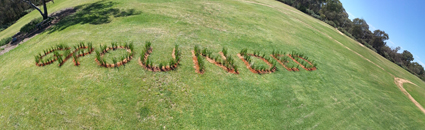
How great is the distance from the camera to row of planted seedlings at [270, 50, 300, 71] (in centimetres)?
1074

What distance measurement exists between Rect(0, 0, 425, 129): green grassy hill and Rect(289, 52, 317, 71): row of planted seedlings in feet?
1.54

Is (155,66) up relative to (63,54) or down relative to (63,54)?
up

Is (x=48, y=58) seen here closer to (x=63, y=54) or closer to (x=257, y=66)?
(x=63, y=54)

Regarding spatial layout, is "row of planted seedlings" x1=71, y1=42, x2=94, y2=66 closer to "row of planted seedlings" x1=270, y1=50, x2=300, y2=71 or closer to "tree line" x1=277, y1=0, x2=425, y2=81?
"row of planted seedlings" x1=270, y1=50, x2=300, y2=71

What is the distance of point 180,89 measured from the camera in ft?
23.1

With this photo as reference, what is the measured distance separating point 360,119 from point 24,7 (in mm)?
57634

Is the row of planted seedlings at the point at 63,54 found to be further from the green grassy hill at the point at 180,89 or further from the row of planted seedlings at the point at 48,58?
the green grassy hill at the point at 180,89

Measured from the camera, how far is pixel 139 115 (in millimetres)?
5805

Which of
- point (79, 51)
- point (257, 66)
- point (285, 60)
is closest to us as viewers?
point (79, 51)

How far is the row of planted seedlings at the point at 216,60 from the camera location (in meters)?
8.60

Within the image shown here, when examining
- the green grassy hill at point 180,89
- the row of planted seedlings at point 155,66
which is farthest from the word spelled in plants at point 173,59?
the green grassy hill at point 180,89

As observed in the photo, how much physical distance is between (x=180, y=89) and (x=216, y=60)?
3051mm

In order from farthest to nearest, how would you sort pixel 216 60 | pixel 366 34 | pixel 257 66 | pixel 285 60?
pixel 366 34, pixel 285 60, pixel 257 66, pixel 216 60

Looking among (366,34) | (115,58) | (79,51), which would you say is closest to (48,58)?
(79,51)
